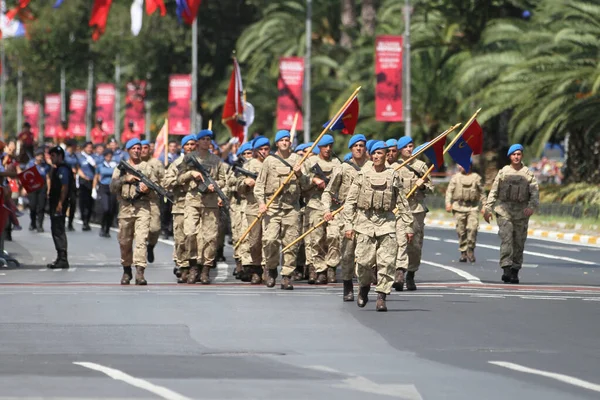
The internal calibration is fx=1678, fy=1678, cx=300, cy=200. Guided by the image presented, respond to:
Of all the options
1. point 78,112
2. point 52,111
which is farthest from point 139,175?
point 52,111

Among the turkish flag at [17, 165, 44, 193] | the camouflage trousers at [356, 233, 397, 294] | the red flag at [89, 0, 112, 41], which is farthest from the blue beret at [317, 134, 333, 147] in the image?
the red flag at [89, 0, 112, 41]

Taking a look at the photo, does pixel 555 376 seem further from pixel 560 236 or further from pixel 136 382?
pixel 560 236

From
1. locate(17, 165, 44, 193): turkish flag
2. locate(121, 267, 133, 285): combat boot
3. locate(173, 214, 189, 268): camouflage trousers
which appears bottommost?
locate(121, 267, 133, 285): combat boot

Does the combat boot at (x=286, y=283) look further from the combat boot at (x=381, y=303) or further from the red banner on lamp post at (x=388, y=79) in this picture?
the red banner on lamp post at (x=388, y=79)

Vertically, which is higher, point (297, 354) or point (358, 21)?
point (358, 21)

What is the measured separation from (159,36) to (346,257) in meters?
52.1

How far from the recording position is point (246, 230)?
69.9 ft

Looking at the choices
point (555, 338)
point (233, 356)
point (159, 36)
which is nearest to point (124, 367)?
point (233, 356)

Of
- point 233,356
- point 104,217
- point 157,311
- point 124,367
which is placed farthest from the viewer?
point 104,217

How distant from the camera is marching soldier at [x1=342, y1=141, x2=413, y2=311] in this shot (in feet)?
56.4

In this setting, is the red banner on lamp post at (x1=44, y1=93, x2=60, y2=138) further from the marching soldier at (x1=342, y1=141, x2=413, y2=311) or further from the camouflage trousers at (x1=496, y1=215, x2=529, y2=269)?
the marching soldier at (x1=342, y1=141, x2=413, y2=311)

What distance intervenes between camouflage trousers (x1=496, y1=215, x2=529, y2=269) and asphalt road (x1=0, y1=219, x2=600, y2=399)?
14.3 inches

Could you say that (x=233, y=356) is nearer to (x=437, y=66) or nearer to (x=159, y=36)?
(x=437, y=66)

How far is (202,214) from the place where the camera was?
2103 centimetres
